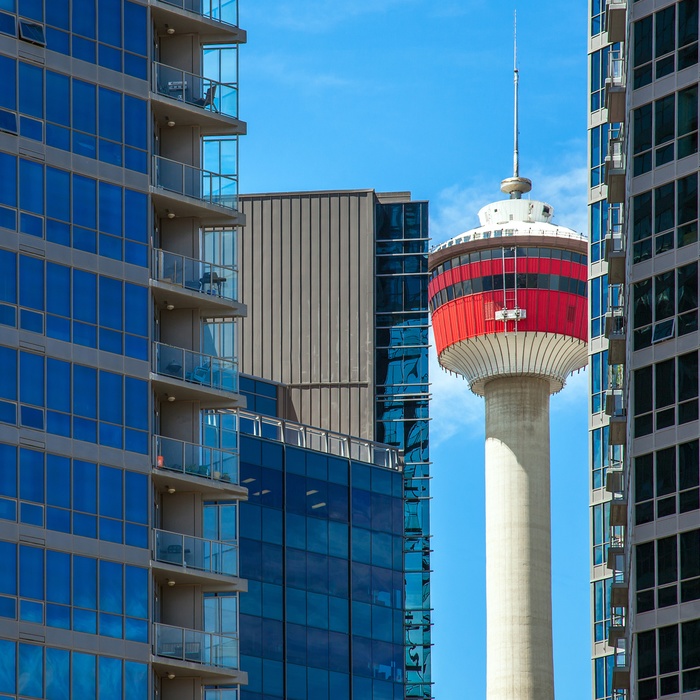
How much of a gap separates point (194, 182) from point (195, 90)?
11.2 feet

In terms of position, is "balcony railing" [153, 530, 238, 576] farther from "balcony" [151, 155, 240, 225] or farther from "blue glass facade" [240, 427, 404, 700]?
"blue glass facade" [240, 427, 404, 700]

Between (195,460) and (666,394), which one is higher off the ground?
(666,394)

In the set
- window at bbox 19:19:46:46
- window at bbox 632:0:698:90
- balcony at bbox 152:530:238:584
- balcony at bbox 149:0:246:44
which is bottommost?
balcony at bbox 152:530:238:584

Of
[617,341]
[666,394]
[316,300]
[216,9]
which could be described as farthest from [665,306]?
[316,300]

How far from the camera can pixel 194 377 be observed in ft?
248

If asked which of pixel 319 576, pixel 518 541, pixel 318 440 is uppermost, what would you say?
pixel 518 541

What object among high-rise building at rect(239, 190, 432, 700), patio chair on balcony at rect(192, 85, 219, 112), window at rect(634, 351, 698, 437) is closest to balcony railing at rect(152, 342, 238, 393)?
patio chair on balcony at rect(192, 85, 219, 112)

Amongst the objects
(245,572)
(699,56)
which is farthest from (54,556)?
(245,572)

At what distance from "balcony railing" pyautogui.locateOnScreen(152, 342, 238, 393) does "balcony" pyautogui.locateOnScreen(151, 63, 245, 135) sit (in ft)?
27.1

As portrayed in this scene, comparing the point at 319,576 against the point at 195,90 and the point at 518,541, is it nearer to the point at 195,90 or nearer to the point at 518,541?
the point at 195,90

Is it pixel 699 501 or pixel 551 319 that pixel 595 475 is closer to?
pixel 699 501

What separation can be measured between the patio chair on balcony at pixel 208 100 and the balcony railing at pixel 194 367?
29.6 feet

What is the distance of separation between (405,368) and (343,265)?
→ 24.7 ft

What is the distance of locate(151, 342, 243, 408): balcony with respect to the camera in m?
73.8
